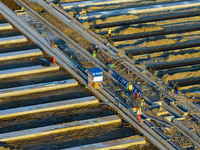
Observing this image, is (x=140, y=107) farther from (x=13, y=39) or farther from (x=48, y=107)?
(x=13, y=39)

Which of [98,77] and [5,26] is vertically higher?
[5,26]

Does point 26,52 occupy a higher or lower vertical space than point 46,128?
higher

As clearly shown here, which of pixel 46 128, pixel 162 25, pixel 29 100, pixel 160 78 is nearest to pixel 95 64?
pixel 160 78

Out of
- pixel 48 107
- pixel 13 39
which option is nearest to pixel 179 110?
pixel 48 107

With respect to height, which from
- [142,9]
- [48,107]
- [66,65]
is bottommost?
[48,107]

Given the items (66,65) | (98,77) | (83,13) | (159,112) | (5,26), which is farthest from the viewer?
(83,13)

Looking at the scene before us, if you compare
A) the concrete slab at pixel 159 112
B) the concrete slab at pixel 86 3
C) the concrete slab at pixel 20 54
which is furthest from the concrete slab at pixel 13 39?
the concrete slab at pixel 159 112

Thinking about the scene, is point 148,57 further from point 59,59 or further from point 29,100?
point 29,100

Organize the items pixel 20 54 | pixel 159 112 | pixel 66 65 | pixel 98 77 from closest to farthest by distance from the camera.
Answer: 1. pixel 159 112
2. pixel 98 77
3. pixel 66 65
4. pixel 20 54
